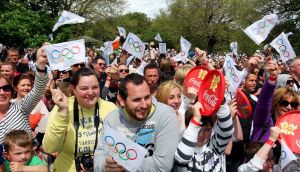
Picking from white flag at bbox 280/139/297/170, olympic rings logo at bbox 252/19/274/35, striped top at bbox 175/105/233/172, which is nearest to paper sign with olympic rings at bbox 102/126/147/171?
striped top at bbox 175/105/233/172

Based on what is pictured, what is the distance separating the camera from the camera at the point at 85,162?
3.45m

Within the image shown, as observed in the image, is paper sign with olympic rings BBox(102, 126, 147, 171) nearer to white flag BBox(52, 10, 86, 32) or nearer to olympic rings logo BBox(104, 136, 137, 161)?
olympic rings logo BBox(104, 136, 137, 161)

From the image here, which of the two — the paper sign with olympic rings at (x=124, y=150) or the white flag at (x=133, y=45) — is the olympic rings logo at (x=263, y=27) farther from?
the paper sign with olympic rings at (x=124, y=150)

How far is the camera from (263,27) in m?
7.11

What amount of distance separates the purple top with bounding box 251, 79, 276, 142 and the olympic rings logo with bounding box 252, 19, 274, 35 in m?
3.19

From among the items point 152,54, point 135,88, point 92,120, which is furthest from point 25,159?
point 152,54

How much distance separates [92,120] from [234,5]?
47641mm

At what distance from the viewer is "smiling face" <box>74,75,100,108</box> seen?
3574mm

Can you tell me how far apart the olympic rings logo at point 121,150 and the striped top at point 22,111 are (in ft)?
5.12

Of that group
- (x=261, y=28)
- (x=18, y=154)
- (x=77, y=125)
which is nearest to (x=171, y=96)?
(x=77, y=125)

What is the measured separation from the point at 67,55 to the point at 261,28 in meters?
3.71

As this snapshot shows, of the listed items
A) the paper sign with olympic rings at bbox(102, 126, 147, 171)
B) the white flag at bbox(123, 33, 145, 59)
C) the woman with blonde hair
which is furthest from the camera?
the white flag at bbox(123, 33, 145, 59)

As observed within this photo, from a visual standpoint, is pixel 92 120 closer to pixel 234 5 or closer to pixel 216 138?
pixel 216 138

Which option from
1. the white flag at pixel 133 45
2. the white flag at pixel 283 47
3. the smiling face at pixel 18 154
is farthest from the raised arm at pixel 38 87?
the white flag at pixel 283 47
